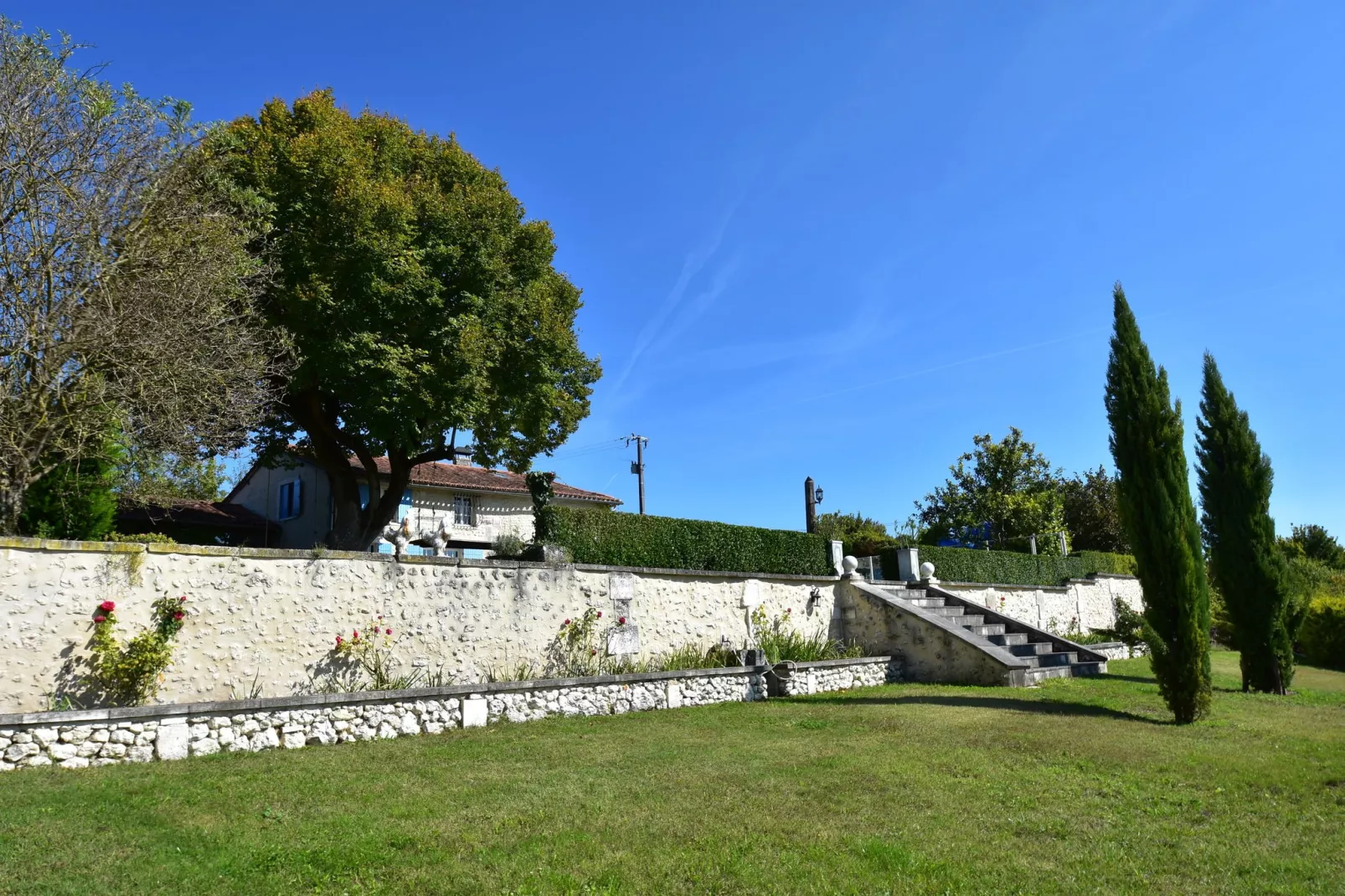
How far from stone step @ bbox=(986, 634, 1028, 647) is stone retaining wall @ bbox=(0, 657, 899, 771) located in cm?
562

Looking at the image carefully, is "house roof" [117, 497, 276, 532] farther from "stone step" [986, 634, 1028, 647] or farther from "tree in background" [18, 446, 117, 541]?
"stone step" [986, 634, 1028, 647]

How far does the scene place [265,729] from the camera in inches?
318

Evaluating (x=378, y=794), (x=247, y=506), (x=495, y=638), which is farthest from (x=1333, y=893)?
(x=247, y=506)

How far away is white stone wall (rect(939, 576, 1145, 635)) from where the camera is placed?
20.6m

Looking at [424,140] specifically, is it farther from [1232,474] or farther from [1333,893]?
[1333,893]

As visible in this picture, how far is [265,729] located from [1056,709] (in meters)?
9.09

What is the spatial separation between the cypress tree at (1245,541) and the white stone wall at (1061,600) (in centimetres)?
667

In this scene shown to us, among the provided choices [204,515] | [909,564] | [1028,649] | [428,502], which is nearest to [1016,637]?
[1028,649]

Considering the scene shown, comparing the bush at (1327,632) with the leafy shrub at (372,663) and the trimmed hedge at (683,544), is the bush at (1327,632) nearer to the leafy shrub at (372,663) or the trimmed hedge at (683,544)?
the trimmed hedge at (683,544)

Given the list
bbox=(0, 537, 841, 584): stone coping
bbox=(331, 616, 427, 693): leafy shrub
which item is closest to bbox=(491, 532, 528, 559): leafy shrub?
bbox=(0, 537, 841, 584): stone coping

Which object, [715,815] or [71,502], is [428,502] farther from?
[715,815]

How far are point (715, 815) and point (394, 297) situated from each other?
1348 centimetres

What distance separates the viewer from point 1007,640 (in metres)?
15.8

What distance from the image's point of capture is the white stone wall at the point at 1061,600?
67.6 ft
